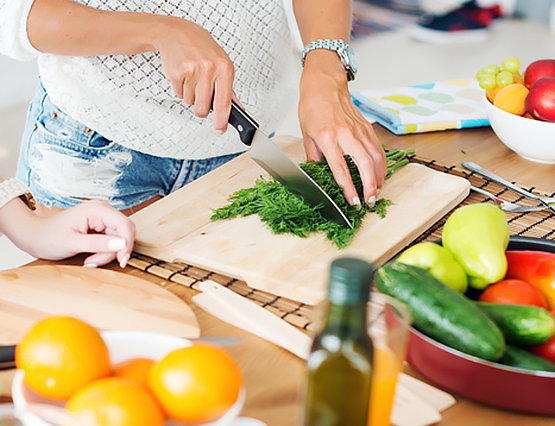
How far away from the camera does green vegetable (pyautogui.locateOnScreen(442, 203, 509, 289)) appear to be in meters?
0.78

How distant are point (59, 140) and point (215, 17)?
0.49 meters

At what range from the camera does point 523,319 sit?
676 mm

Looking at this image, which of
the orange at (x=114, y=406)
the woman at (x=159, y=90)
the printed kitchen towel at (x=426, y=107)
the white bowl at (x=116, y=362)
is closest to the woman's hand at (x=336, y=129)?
the woman at (x=159, y=90)

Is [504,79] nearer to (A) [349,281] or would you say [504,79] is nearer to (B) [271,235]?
(B) [271,235]

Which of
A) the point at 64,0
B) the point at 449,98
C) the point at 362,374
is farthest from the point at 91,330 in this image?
the point at 449,98

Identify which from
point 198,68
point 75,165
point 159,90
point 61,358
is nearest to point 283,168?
point 198,68

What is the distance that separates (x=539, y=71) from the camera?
54.6 inches

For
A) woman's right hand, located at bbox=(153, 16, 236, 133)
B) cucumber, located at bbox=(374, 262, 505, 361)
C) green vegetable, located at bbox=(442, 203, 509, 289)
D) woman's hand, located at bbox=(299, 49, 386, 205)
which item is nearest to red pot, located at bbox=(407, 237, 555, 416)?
cucumber, located at bbox=(374, 262, 505, 361)

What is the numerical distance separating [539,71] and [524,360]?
960mm

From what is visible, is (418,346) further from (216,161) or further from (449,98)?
(449,98)

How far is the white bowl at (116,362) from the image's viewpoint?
484mm

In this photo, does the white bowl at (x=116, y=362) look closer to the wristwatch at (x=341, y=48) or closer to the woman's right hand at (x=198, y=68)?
the woman's right hand at (x=198, y=68)

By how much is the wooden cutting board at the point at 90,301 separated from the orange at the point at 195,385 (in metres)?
0.32

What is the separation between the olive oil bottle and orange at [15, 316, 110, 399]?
200 millimetres
